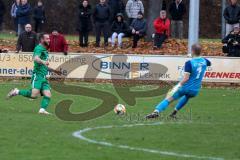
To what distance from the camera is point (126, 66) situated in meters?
27.9

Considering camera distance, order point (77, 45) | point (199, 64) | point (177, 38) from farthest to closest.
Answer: point (177, 38)
point (77, 45)
point (199, 64)

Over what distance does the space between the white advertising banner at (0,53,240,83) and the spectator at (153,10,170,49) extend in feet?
17.6

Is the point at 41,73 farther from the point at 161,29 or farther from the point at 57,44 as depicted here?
the point at 161,29

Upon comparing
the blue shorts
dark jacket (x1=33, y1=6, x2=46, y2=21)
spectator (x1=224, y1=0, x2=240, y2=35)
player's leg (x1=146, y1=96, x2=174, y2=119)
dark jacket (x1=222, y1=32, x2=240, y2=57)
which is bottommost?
player's leg (x1=146, y1=96, x2=174, y2=119)

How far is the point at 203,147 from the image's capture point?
46.0ft

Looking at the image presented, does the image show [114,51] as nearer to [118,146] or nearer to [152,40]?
[152,40]

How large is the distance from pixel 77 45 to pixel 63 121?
18483mm

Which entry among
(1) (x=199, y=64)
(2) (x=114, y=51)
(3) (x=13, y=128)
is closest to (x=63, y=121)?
(3) (x=13, y=128)

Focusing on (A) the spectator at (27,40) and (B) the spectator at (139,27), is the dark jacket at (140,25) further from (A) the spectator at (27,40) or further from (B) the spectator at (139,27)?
(A) the spectator at (27,40)

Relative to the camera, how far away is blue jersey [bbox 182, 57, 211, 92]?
17.6 meters

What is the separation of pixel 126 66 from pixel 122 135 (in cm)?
1258

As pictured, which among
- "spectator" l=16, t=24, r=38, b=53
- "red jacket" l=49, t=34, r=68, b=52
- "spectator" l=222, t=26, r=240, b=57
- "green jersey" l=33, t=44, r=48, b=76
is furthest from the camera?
"spectator" l=222, t=26, r=240, b=57

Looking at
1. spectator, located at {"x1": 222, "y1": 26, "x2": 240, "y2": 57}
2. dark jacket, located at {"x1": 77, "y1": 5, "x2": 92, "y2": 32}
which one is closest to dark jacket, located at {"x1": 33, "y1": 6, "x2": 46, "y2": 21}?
dark jacket, located at {"x1": 77, "y1": 5, "x2": 92, "y2": 32}

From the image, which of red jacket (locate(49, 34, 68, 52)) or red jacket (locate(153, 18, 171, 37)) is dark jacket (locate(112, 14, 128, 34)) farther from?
red jacket (locate(49, 34, 68, 52))
